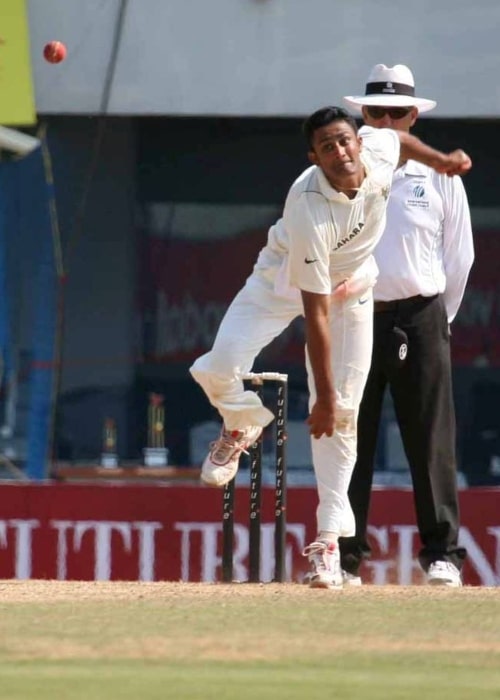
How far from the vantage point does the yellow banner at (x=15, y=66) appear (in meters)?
12.8

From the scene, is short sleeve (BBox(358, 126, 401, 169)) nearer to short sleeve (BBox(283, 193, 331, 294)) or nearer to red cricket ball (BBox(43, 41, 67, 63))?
short sleeve (BBox(283, 193, 331, 294))

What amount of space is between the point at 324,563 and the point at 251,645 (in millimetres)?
1539

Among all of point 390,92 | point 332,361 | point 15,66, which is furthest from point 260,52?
point 332,361

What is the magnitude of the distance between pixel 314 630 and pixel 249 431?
1669 millimetres

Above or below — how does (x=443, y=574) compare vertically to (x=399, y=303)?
below

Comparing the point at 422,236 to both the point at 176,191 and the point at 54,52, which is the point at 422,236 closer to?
the point at 54,52

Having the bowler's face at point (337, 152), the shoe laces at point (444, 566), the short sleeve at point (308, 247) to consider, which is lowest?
the shoe laces at point (444, 566)

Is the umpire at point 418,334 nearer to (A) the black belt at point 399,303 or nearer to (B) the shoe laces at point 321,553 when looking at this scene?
(A) the black belt at point 399,303

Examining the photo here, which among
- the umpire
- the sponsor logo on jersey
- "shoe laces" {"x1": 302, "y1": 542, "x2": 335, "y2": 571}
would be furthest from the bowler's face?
"shoe laces" {"x1": 302, "y1": 542, "x2": 335, "y2": 571}

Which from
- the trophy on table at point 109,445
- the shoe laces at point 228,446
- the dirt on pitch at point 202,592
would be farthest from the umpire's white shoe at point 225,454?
the trophy on table at point 109,445

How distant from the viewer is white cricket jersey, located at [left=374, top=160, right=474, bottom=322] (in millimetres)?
7949

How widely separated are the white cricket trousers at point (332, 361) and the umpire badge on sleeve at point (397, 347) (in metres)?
0.68

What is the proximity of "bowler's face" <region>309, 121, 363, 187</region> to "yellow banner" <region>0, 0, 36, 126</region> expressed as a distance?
6193 millimetres

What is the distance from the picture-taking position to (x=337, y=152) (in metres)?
6.85
